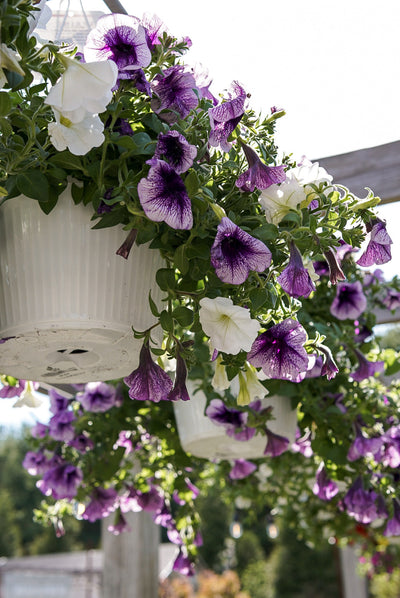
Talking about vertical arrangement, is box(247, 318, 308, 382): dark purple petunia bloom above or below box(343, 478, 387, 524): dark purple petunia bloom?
above

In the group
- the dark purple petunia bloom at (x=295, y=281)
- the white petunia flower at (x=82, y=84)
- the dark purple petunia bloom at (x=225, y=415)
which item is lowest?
the dark purple petunia bloom at (x=225, y=415)

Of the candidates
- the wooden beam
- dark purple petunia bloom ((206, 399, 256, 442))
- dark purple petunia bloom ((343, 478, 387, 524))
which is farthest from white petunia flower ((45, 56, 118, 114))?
the wooden beam

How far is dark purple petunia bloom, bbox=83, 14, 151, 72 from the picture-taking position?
734 millimetres

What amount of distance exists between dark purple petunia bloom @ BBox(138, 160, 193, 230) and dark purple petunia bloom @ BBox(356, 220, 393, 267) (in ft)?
0.76

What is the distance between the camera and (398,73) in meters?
1.54

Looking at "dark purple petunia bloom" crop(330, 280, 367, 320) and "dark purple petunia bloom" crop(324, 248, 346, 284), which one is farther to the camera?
"dark purple petunia bloom" crop(330, 280, 367, 320)

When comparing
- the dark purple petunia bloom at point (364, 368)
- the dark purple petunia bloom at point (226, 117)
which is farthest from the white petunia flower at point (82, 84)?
the dark purple petunia bloom at point (364, 368)

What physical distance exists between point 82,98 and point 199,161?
0.20m

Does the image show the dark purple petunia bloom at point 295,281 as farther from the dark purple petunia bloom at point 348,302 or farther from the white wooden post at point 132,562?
the white wooden post at point 132,562

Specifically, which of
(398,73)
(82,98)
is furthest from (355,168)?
(82,98)

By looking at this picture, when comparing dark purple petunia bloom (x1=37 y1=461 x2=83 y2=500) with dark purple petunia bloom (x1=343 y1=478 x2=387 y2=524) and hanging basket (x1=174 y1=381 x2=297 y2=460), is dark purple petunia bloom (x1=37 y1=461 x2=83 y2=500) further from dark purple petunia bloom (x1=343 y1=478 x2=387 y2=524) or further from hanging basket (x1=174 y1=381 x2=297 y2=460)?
dark purple petunia bloom (x1=343 y1=478 x2=387 y2=524)

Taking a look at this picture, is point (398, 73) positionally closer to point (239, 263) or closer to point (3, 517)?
point (239, 263)

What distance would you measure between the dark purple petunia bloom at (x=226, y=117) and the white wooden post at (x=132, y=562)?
205cm

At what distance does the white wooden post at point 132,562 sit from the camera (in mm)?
2547
